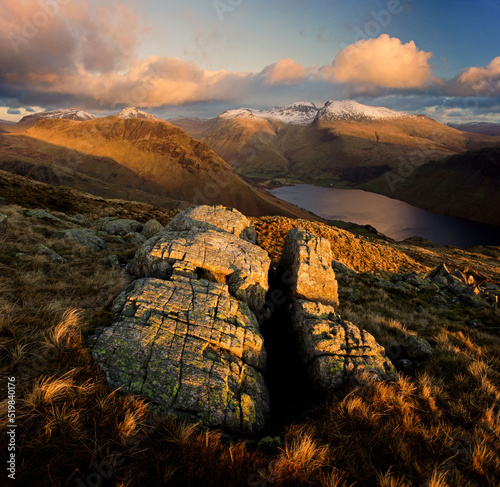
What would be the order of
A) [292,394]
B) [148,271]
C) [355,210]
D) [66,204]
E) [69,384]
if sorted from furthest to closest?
1. [355,210]
2. [66,204]
3. [148,271]
4. [292,394]
5. [69,384]

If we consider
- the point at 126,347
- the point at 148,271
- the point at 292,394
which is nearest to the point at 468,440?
the point at 292,394

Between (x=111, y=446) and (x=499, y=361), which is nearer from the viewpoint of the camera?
(x=111, y=446)

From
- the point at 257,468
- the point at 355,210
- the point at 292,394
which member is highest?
the point at 257,468

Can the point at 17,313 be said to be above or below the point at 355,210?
above

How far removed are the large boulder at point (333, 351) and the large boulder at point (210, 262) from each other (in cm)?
224

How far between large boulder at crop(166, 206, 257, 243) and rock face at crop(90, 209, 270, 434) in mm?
5082

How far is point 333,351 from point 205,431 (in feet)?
14.1

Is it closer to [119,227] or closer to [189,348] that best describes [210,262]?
[189,348]

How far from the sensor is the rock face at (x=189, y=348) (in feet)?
16.8

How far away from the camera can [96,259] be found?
1180 centimetres

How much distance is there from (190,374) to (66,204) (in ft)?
173

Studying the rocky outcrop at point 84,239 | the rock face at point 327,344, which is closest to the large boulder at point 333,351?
the rock face at point 327,344

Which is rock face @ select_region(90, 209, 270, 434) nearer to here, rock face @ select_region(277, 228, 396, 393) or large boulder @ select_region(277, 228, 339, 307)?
rock face @ select_region(277, 228, 396, 393)

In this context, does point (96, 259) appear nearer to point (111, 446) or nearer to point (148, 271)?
point (148, 271)
